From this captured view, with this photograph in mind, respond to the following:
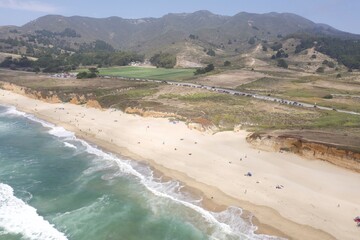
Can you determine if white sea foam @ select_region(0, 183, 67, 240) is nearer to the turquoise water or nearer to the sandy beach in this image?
the turquoise water

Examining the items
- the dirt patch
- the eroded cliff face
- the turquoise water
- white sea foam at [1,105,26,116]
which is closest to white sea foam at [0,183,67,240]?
the turquoise water

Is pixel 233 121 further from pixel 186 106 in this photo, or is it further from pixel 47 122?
pixel 47 122

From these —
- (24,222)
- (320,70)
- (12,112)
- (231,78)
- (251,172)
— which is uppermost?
(320,70)

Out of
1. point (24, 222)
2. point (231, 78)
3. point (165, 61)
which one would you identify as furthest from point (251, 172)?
point (165, 61)

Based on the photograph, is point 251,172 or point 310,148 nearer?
point 251,172

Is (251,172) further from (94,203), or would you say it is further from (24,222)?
(24,222)

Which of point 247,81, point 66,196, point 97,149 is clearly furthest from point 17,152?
point 247,81
